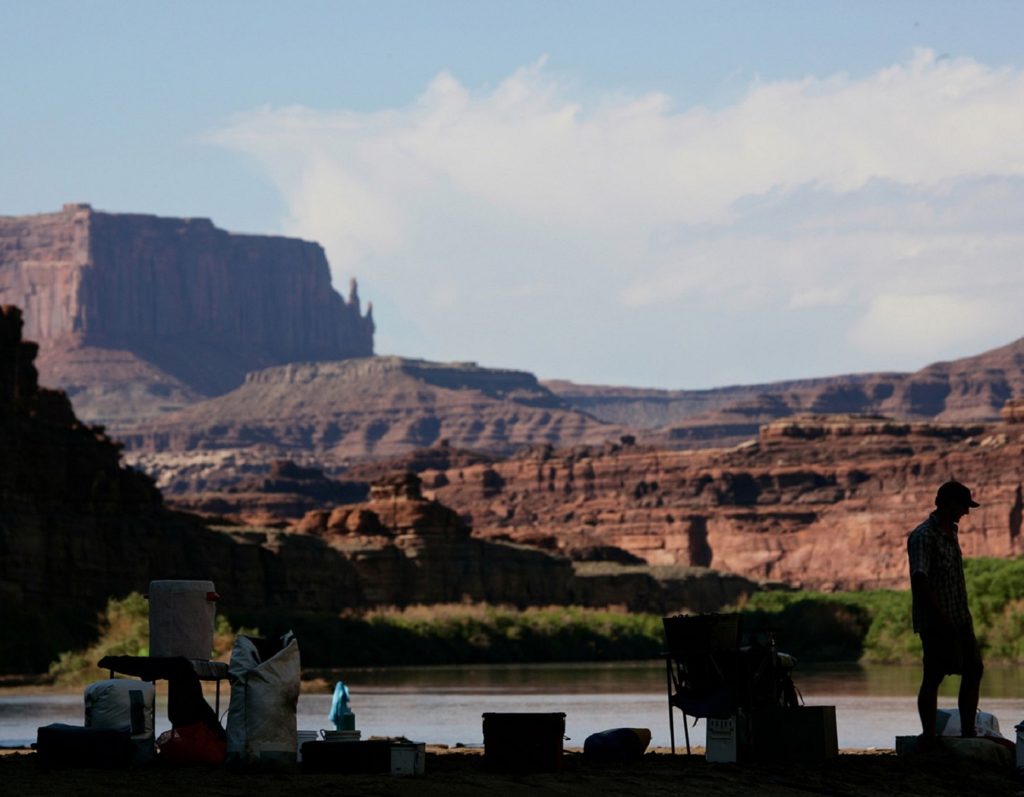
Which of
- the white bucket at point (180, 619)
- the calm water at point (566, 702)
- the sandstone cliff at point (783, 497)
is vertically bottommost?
the calm water at point (566, 702)

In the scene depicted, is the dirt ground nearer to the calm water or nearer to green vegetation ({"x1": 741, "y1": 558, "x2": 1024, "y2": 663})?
the calm water

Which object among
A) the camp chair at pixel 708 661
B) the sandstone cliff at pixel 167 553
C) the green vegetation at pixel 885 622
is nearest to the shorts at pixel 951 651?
the camp chair at pixel 708 661

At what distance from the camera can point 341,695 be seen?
24156 millimetres

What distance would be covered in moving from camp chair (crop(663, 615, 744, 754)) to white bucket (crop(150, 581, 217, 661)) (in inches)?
128

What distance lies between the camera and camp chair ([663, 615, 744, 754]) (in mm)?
15828

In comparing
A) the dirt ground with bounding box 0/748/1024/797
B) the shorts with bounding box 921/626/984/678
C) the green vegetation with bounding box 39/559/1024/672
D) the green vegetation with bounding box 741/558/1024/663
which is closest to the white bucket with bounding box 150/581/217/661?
the dirt ground with bounding box 0/748/1024/797

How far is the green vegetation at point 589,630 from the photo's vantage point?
63531 millimetres

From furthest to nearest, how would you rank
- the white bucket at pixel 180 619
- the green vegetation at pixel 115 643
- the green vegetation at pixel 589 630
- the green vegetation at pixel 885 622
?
the green vegetation at pixel 589 630 < the green vegetation at pixel 885 622 < the green vegetation at pixel 115 643 < the white bucket at pixel 180 619

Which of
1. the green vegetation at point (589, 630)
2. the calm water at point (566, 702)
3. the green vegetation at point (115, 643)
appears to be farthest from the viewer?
the green vegetation at point (589, 630)

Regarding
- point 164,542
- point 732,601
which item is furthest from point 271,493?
point 164,542

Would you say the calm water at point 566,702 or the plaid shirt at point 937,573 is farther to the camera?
the calm water at point 566,702

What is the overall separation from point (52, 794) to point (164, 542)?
63.4m

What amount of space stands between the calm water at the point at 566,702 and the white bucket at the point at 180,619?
7273 mm

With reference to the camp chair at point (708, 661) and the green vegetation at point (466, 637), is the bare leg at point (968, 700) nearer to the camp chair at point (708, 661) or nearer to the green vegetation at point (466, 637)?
the camp chair at point (708, 661)
